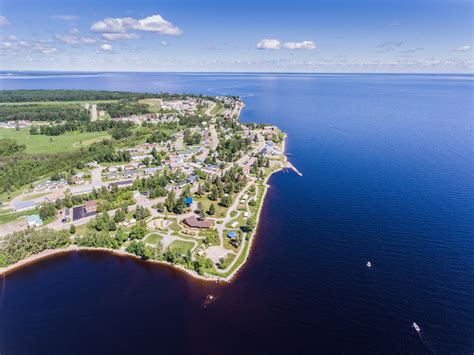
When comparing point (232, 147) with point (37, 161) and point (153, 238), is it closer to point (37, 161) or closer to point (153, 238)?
point (153, 238)

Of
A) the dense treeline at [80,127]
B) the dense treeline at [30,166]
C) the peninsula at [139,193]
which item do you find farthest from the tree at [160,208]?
the dense treeline at [80,127]

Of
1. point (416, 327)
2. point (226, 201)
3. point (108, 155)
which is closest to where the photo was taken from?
point (416, 327)

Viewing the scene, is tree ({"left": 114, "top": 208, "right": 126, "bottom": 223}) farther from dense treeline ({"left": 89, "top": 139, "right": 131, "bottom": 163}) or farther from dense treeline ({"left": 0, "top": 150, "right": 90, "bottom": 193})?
dense treeline ({"left": 89, "top": 139, "right": 131, "bottom": 163})

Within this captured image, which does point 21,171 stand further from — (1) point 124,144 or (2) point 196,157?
(2) point 196,157

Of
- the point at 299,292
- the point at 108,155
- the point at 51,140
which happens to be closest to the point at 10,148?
the point at 51,140

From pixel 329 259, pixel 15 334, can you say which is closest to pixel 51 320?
pixel 15 334

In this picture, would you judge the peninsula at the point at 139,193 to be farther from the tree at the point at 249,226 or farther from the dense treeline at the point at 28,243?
the tree at the point at 249,226
